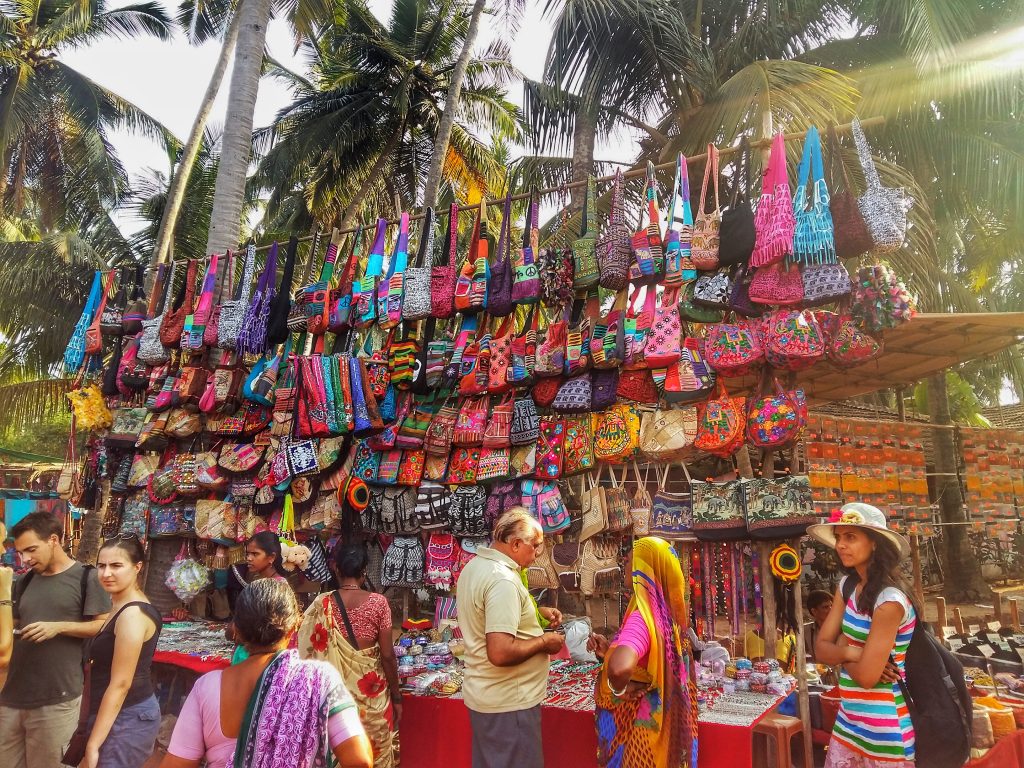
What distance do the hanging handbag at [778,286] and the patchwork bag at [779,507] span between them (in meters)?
0.97

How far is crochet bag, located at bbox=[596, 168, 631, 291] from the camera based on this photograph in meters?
4.40

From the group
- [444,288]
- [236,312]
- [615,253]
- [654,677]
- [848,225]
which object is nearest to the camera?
[654,677]

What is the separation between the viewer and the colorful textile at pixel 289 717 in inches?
68.2

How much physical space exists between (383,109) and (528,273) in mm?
10840

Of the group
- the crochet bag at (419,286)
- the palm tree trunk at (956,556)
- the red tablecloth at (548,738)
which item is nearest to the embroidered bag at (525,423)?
the crochet bag at (419,286)

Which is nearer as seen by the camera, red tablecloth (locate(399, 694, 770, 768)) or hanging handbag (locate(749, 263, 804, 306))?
red tablecloth (locate(399, 694, 770, 768))

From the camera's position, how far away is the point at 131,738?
2809 mm

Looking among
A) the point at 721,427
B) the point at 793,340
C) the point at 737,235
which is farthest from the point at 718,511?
the point at 737,235

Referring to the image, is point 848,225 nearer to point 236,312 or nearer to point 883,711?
point 883,711

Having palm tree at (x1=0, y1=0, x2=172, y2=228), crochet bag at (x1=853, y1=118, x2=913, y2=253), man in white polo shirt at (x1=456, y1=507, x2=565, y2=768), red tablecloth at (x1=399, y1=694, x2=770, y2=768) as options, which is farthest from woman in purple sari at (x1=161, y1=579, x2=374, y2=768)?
palm tree at (x1=0, y1=0, x2=172, y2=228)

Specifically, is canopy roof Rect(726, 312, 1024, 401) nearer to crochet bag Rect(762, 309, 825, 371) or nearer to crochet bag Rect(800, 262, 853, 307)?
crochet bag Rect(762, 309, 825, 371)

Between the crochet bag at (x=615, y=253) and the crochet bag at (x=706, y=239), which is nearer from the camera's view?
the crochet bag at (x=706, y=239)

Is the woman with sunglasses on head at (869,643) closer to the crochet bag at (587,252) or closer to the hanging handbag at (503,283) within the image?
the crochet bag at (587,252)

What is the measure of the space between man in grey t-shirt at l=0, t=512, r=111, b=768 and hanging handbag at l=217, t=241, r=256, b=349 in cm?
292
